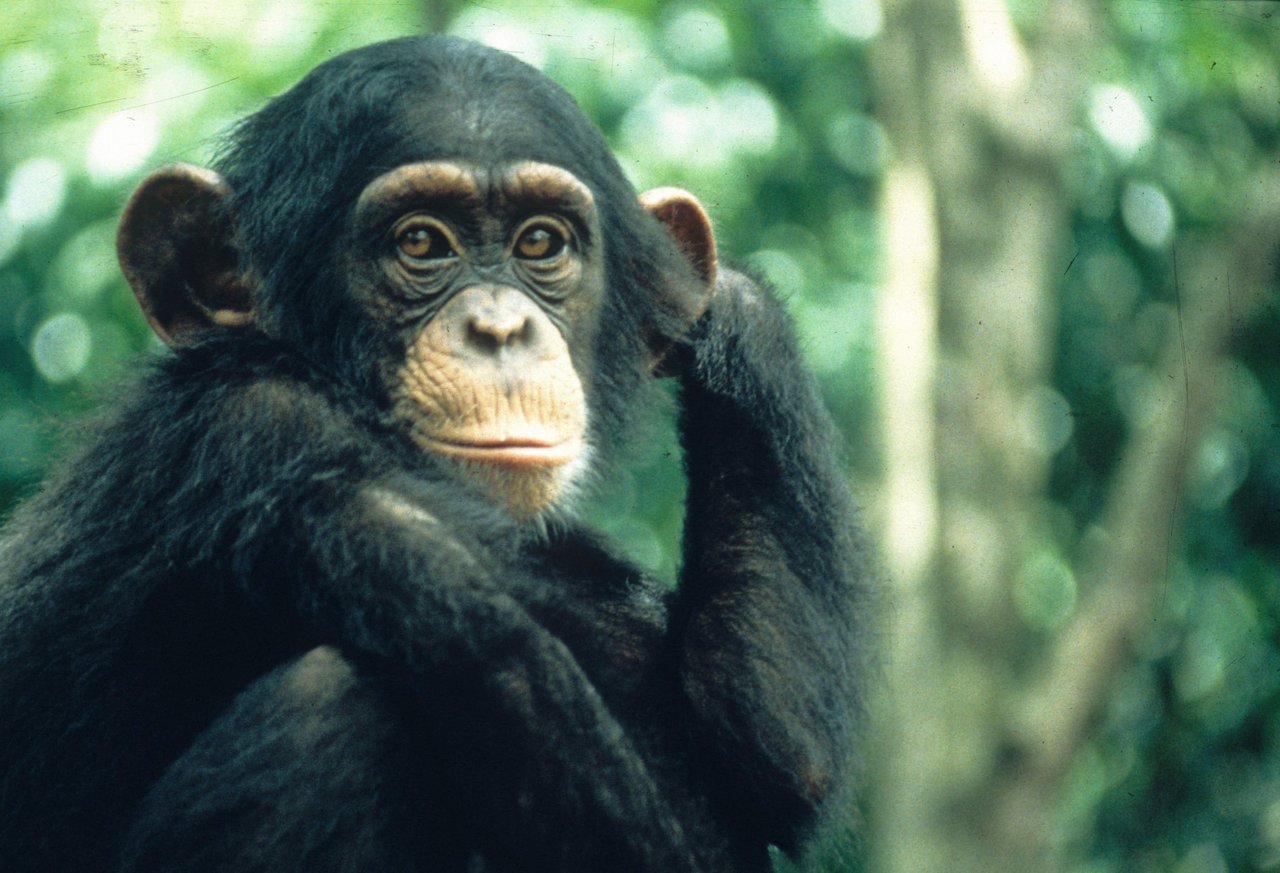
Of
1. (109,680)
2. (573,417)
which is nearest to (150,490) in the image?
(109,680)

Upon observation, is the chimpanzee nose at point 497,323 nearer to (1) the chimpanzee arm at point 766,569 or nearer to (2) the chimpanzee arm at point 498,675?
(2) the chimpanzee arm at point 498,675

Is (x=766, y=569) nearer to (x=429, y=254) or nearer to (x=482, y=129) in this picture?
(x=429, y=254)

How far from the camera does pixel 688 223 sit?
3637mm

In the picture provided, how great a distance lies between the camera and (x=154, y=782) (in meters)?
2.91

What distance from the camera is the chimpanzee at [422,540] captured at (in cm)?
266

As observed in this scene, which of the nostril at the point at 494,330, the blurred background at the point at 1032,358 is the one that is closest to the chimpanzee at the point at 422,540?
the nostril at the point at 494,330

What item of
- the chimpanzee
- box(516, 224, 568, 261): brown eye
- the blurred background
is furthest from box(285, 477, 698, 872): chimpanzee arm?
the blurred background

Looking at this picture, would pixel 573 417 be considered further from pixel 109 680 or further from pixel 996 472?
pixel 996 472

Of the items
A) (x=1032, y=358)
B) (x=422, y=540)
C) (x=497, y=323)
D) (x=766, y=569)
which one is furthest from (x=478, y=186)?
(x=1032, y=358)

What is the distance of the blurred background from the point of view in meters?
7.39

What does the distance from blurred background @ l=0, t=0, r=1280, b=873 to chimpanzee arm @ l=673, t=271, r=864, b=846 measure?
11.4 ft

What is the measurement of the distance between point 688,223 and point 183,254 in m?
1.11

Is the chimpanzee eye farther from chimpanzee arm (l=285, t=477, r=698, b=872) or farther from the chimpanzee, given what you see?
chimpanzee arm (l=285, t=477, r=698, b=872)

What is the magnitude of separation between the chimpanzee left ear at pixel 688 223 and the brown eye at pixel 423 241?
1.97 feet
